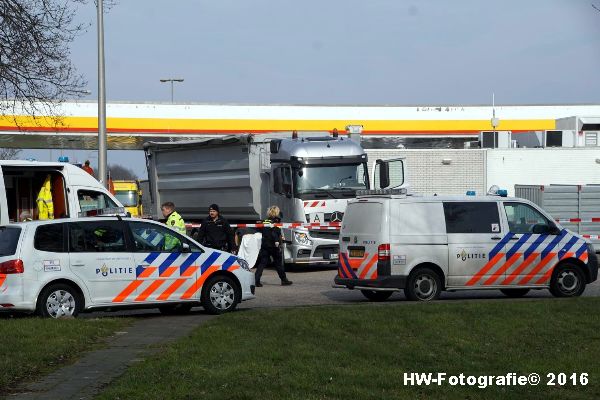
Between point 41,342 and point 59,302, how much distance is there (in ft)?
9.96

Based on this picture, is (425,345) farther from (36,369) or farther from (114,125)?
(114,125)

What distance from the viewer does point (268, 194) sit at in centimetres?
2755

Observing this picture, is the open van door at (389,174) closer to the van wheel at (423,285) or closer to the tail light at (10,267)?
the van wheel at (423,285)

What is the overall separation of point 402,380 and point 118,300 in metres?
7.22

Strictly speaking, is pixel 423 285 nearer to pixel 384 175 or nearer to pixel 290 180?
pixel 384 175

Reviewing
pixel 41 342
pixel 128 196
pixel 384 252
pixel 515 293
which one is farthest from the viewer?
pixel 128 196

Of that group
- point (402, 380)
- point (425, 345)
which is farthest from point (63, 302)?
point (402, 380)

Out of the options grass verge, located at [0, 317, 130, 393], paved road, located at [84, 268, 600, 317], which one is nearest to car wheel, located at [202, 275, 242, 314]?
paved road, located at [84, 268, 600, 317]

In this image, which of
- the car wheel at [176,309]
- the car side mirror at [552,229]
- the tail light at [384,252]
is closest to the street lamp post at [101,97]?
the car wheel at [176,309]

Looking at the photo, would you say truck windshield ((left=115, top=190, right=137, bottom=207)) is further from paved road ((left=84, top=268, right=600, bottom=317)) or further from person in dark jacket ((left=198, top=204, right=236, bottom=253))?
person in dark jacket ((left=198, top=204, right=236, bottom=253))

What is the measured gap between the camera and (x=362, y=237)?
17.7 meters

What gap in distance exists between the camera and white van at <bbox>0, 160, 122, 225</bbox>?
20.3 meters

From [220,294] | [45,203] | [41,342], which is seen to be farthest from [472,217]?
[41,342]

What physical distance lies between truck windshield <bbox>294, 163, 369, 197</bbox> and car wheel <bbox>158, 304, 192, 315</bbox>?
29.8 feet
